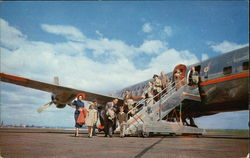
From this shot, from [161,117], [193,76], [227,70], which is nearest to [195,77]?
[193,76]

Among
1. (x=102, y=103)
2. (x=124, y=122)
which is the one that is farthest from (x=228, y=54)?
(x=102, y=103)

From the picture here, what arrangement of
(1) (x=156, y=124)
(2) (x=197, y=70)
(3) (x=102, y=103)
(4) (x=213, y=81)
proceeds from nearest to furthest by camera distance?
1. (1) (x=156, y=124)
2. (4) (x=213, y=81)
3. (2) (x=197, y=70)
4. (3) (x=102, y=103)

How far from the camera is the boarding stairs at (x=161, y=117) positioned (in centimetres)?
1023

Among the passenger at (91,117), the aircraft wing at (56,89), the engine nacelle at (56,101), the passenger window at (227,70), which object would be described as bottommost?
the passenger at (91,117)

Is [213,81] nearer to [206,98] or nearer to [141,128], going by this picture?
[206,98]

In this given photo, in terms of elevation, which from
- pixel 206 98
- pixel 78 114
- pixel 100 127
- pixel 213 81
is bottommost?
pixel 100 127

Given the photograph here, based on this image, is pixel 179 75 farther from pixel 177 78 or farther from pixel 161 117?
pixel 161 117

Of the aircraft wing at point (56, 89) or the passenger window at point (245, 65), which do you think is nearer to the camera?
the passenger window at point (245, 65)

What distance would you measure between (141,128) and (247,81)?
5028mm

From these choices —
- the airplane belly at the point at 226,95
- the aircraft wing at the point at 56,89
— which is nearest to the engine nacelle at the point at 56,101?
the aircraft wing at the point at 56,89

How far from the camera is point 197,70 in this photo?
12.8 m

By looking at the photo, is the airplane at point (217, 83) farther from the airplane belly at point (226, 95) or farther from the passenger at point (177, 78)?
the passenger at point (177, 78)

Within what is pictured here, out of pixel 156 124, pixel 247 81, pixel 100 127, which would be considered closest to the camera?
pixel 247 81

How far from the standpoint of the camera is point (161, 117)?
445 inches
